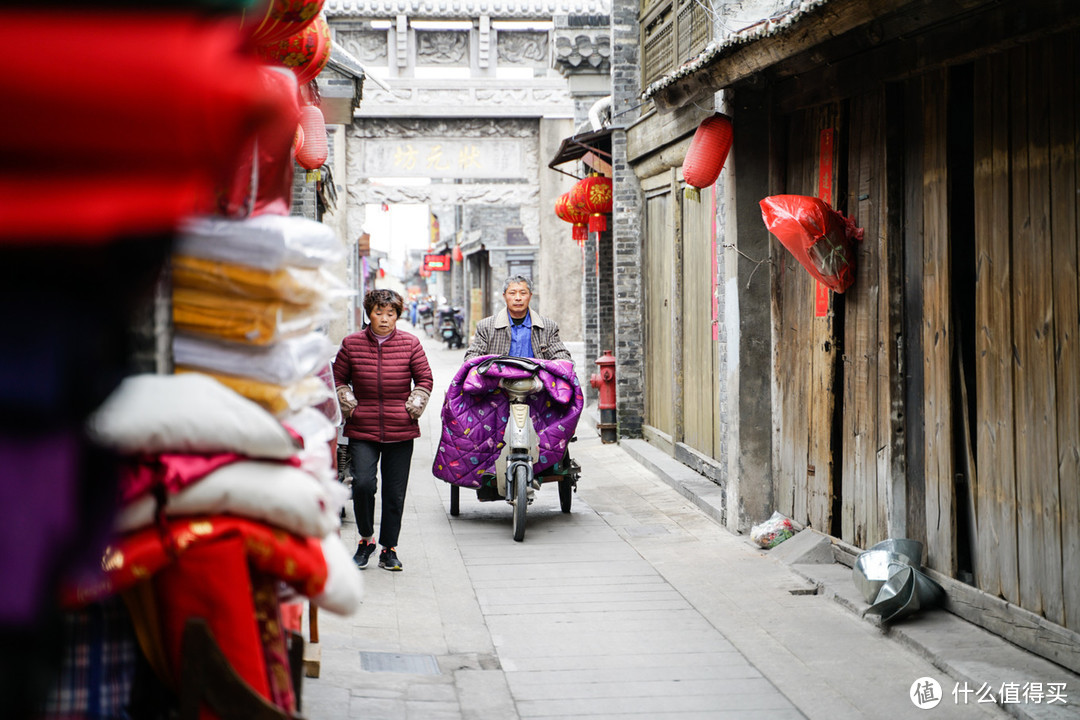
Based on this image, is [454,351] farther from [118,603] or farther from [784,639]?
[118,603]

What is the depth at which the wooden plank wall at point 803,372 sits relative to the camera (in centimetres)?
721

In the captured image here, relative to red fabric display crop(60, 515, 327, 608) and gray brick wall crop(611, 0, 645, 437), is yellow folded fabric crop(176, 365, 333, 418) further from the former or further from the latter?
gray brick wall crop(611, 0, 645, 437)

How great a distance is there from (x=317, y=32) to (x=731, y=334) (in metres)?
4.35

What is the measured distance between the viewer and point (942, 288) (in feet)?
18.9

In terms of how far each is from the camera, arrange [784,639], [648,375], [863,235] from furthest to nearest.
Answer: [648,375] → [863,235] → [784,639]

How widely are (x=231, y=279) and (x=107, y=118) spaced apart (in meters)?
1.20

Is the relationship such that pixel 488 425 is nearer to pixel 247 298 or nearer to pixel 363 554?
pixel 363 554

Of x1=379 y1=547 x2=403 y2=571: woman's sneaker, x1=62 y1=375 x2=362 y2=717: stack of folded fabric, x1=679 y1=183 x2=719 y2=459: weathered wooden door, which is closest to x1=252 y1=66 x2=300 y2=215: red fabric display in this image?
x1=62 y1=375 x2=362 y2=717: stack of folded fabric

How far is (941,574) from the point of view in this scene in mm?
5879

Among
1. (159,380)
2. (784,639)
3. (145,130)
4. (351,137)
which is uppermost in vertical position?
(351,137)

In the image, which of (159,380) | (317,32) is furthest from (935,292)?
(159,380)

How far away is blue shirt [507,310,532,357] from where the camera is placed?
29.8 ft

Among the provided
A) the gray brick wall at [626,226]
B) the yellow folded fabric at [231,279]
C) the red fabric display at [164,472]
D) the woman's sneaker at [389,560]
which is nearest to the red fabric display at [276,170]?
the yellow folded fabric at [231,279]

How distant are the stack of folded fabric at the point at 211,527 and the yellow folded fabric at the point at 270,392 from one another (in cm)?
16
